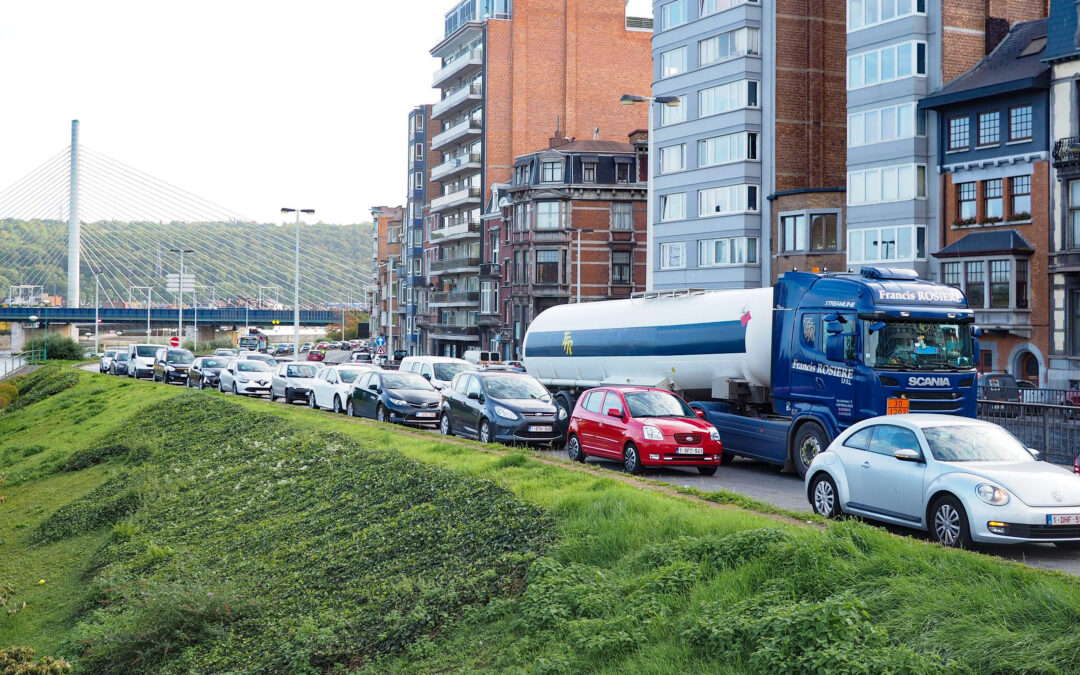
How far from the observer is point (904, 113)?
4394 cm

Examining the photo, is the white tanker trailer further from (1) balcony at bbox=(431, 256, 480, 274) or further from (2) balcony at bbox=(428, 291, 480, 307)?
(1) balcony at bbox=(431, 256, 480, 274)

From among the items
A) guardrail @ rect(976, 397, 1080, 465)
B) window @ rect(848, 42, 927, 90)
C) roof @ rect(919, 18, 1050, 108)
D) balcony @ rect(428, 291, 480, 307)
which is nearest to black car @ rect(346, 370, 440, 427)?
guardrail @ rect(976, 397, 1080, 465)

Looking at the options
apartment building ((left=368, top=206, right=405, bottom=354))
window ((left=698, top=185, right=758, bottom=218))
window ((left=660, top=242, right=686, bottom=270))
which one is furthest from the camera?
apartment building ((left=368, top=206, right=405, bottom=354))

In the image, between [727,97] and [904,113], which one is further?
[727,97]

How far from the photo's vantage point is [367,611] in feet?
40.8

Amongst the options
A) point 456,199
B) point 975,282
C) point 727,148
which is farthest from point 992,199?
point 456,199

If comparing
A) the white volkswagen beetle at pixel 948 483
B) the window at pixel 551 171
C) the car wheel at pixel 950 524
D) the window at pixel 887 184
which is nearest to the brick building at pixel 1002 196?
the window at pixel 887 184

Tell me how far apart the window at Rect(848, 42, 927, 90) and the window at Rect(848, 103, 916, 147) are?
132 cm

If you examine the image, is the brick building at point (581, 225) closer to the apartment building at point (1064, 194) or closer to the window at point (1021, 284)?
the window at point (1021, 284)

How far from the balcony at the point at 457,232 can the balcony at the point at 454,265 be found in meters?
1.86

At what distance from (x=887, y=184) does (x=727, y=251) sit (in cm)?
1032

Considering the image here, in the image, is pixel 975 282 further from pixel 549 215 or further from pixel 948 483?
pixel 549 215

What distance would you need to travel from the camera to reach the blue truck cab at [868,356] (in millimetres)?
17922

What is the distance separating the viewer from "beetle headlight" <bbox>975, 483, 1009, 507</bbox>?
1074 centimetres
